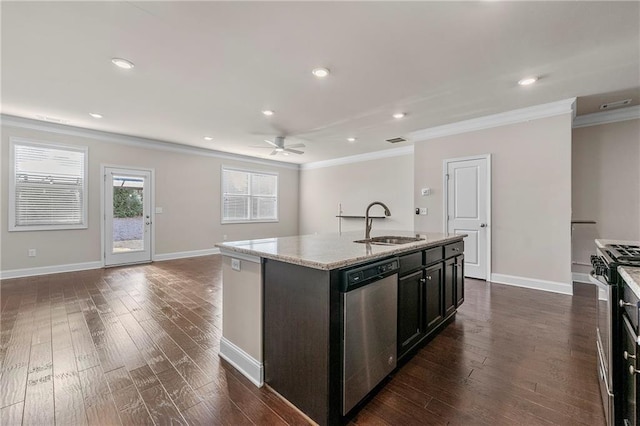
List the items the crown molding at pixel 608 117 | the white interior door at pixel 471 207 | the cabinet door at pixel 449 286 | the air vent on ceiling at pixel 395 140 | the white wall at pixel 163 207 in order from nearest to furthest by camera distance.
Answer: the cabinet door at pixel 449 286
the crown molding at pixel 608 117
the white interior door at pixel 471 207
the white wall at pixel 163 207
the air vent on ceiling at pixel 395 140

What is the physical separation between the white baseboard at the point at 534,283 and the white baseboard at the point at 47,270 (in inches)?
287

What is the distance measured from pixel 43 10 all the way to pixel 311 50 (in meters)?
2.04

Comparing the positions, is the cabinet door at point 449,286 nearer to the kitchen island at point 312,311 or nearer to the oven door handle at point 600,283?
the kitchen island at point 312,311

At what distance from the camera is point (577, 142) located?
448cm

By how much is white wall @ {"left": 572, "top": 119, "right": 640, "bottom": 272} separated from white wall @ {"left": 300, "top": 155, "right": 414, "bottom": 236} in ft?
9.57

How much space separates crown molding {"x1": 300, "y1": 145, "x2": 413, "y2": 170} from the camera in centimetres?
668

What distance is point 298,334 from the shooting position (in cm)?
163

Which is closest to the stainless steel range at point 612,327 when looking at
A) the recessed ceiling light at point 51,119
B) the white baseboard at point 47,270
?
the recessed ceiling light at point 51,119

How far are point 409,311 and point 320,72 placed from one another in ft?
8.19

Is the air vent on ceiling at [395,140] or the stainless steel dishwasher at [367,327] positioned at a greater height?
the air vent on ceiling at [395,140]

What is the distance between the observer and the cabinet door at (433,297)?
7.64 feet

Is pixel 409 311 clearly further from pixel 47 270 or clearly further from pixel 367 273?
pixel 47 270

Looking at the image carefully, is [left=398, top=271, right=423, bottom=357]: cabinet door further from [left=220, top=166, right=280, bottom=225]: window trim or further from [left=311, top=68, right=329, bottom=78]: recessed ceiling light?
[left=220, top=166, right=280, bottom=225]: window trim

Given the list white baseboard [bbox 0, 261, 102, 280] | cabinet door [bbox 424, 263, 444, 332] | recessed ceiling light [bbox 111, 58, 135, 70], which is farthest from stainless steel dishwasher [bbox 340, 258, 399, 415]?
white baseboard [bbox 0, 261, 102, 280]
